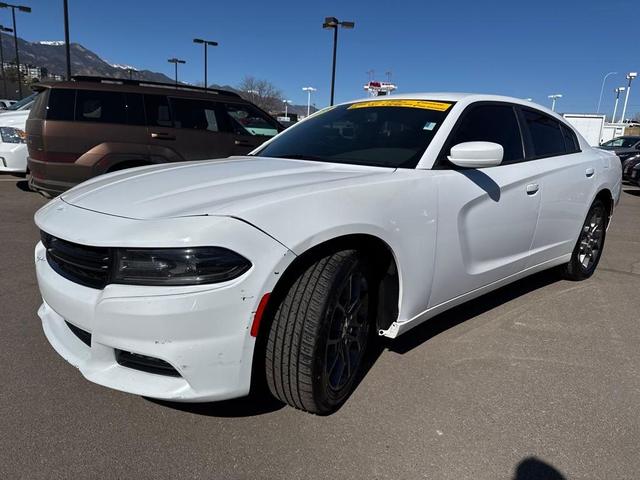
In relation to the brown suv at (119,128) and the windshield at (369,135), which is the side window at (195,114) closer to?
the brown suv at (119,128)

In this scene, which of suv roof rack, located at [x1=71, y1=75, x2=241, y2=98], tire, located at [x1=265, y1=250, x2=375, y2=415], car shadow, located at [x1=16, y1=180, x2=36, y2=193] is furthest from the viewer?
car shadow, located at [x1=16, y1=180, x2=36, y2=193]

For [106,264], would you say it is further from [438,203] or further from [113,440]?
[438,203]

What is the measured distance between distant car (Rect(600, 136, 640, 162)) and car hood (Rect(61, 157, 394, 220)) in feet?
56.5

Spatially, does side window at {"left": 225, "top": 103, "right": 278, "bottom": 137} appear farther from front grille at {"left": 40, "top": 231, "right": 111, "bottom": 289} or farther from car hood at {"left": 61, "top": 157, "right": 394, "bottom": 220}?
front grille at {"left": 40, "top": 231, "right": 111, "bottom": 289}

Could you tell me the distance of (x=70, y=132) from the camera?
5840 millimetres

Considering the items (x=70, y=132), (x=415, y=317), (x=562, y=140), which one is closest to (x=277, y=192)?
(x=415, y=317)

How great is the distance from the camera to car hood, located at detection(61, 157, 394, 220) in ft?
6.62

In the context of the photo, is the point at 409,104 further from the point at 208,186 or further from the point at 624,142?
the point at 624,142

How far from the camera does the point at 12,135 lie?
25.3ft

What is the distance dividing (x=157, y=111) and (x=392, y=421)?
537 cm

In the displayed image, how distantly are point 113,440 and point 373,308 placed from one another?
4.54 ft

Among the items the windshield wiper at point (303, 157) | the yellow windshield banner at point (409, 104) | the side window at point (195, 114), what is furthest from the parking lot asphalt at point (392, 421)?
the side window at point (195, 114)

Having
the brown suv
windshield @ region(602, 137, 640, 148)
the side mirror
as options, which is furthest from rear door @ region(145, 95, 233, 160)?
windshield @ region(602, 137, 640, 148)

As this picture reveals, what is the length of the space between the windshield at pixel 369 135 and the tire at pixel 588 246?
2.11m
